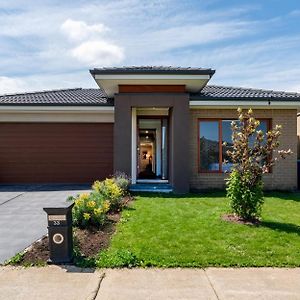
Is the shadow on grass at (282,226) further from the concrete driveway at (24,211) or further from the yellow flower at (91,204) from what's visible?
the concrete driveway at (24,211)

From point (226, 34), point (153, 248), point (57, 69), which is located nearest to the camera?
point (153, 248)

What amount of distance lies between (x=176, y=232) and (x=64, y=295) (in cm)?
294

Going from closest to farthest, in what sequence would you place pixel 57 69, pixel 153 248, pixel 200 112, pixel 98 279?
pixel 98 279 → pixel 153 248 → pixel 200 112 → pixel 57 69

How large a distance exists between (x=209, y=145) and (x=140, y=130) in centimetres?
392

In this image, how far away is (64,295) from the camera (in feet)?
13.4

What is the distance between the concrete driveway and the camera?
19.9ft

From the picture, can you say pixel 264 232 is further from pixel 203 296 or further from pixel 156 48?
pixel 156 48

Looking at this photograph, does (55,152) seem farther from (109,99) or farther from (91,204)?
(91,204)

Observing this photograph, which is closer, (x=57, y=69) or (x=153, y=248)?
(x=153, y=248)

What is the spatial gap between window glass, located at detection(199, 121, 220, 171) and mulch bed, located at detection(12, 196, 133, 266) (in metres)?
6.51

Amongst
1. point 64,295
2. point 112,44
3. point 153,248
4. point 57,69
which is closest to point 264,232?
point 153,248

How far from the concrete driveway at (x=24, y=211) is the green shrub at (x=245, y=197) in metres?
3.74

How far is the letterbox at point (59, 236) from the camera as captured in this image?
16.8 feet

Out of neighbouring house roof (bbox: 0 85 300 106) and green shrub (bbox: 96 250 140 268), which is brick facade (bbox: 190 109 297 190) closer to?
neighbouring house roof (bbox: 0 85 300 106)
